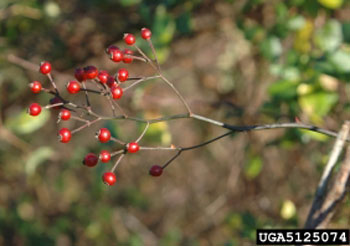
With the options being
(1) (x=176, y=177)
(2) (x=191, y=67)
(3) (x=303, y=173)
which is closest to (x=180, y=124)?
(1) (x=176, y=177)

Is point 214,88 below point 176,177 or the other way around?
the other way around

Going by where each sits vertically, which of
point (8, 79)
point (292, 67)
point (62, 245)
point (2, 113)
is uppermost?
point (8, 79)

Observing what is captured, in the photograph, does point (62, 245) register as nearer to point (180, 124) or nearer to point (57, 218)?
point (57, 218)

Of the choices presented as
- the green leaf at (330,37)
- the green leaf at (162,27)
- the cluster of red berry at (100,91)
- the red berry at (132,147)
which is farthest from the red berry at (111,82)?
the green leaf at (330,37)

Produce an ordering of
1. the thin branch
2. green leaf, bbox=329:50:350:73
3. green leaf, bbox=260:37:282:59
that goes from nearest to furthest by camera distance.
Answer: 1. the thin branch
2. green leaf, bbox=329:50:350:73
3. green leaf, bbox=260:37:282:59

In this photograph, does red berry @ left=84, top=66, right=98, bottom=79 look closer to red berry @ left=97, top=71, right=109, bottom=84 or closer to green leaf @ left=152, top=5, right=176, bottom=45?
red berry @ left=97, top=71, right=109, bottom=84

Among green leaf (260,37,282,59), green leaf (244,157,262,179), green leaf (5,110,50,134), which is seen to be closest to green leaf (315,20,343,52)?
green leaf (260,37,282,59)

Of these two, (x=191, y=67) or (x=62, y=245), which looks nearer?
(x=191, y=67)

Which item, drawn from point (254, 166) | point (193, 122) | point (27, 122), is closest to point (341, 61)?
point (254, 166)

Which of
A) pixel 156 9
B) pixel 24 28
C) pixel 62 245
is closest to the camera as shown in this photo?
pixel 156 9

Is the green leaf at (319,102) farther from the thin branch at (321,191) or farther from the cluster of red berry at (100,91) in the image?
the cluster of red berry at (100,91)
